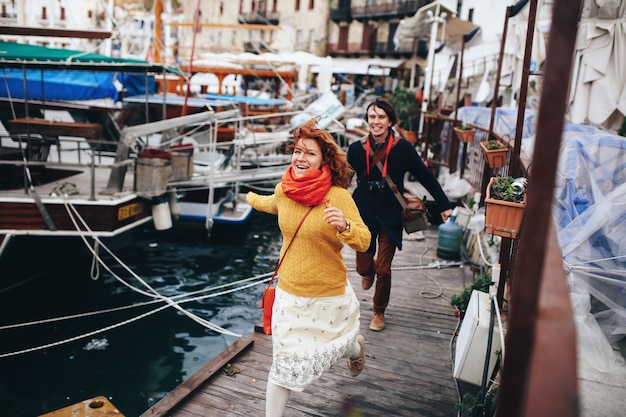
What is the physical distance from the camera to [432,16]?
52.2 ft

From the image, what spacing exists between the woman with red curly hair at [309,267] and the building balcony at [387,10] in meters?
42.1

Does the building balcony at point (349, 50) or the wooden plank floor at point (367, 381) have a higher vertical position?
the building balcony at point (349, 50)

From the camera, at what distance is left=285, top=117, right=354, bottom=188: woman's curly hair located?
2.90m

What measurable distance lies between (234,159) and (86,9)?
171ft

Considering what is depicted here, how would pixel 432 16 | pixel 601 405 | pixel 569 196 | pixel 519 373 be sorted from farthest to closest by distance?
pixel 432 16 → pixel 569 196 → pixel 601 405 → pixel 519 373

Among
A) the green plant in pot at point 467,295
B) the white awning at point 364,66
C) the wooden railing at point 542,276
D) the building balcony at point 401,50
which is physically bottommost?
the green plant in pot at point 467,295

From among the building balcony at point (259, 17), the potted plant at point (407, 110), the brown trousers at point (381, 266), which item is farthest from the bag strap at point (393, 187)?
the building balcony at point (259, 17)

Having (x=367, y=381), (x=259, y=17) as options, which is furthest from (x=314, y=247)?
(x=259, y=17)

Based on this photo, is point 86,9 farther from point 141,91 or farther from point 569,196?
point 569,196

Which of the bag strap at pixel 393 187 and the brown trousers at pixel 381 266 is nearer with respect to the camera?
the bag strap at pixel 393 187

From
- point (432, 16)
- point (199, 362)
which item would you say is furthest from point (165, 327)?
point (432, 16)

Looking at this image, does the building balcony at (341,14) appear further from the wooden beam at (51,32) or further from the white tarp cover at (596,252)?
the white tarp cover at (596,252)

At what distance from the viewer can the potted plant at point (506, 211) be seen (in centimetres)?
338

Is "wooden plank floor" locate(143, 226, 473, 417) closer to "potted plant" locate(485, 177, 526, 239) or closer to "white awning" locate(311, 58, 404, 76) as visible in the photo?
"potted plant" locate(485, 177, 526, 239)
